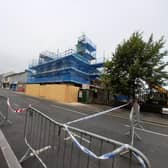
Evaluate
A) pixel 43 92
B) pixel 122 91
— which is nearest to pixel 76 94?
pixel 43 92

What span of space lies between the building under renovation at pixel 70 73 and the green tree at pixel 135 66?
34.2 feet

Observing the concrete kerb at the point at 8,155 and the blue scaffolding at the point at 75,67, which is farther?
the blue scaffolding at the point at 75,67

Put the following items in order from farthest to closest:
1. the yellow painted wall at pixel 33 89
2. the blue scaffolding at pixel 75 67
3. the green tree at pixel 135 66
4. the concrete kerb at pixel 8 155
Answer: the yellow painted wall at pixel 33 89 < the blue scaffolding at pixel 75 67 < the green tree at pixel 135 66 < the concrete kerb at pixel 8 155

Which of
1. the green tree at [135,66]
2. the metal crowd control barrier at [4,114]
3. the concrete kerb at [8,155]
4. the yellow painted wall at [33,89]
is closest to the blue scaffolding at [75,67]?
the yellow painted wall at [33,89]

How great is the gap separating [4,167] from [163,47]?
18954mm

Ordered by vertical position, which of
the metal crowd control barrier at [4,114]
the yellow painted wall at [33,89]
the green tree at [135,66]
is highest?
the green tree at [135,66]

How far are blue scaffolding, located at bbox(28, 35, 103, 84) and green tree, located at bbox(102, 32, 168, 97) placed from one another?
13.8m

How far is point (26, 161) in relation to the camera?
4.10 metres

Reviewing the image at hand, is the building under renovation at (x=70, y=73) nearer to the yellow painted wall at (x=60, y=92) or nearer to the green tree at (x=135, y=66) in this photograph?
the yellow painted wall at (x=60, y=92)

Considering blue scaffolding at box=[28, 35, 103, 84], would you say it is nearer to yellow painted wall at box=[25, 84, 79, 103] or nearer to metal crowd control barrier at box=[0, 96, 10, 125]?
yellow painted wall at box=[25, 84, 79, 103]

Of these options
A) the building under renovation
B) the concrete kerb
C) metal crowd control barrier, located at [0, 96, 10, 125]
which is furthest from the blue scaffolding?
the concrete kerb

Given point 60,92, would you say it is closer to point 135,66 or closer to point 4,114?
point 135,66

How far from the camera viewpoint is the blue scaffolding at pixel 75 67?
108ft

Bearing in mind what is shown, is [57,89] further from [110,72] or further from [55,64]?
[110,72]
